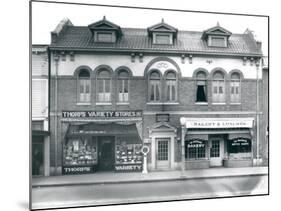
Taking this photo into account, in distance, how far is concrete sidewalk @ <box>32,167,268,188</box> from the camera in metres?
6.34

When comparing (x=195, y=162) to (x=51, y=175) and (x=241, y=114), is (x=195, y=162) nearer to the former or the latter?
(x=241, y=114)

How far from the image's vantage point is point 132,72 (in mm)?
6637

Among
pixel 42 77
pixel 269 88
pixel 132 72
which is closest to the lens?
pixel 42 77

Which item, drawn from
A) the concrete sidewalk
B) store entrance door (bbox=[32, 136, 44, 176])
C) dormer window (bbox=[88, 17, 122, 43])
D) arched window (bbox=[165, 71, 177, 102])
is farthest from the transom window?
the concrete sidewalk

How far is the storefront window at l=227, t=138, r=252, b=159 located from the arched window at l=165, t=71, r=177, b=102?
1867mm

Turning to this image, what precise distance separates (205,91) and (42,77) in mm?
3749

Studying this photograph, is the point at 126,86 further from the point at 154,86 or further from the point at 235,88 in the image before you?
the point at 235,88

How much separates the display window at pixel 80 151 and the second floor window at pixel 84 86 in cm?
91

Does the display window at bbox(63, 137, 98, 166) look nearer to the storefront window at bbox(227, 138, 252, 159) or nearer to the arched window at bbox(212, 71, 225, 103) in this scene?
the arched window at bbox(212, 71, 225, 103)

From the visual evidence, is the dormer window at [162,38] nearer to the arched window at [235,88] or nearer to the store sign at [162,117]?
the store sign at [162,117]

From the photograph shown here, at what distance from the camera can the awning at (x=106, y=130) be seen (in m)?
6.61

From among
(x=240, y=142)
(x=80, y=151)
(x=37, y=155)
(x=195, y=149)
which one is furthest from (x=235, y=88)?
(x=37, y=155)

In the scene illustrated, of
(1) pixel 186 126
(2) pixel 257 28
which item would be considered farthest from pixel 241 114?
(2) pixel 257 28

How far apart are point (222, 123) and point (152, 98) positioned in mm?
1846
